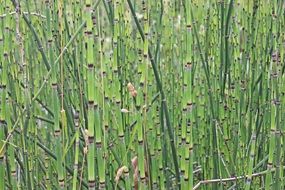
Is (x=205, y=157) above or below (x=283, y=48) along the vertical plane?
below

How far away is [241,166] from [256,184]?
11cm

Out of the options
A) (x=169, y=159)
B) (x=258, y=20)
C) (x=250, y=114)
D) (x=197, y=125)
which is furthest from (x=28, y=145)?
(x=258, y=20)

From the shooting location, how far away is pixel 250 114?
5.42 feet

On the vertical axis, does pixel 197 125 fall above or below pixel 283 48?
below

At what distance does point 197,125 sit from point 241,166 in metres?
0.24

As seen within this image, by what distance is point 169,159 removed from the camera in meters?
1.65

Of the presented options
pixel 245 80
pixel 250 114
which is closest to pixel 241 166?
pixel 250 114

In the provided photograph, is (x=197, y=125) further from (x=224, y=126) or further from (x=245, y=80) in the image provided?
(x=245, y=80)

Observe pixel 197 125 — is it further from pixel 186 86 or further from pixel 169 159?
pixel 186 86

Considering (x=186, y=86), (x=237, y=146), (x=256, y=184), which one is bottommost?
(x=256, y=184)

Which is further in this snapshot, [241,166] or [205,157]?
[205,157]

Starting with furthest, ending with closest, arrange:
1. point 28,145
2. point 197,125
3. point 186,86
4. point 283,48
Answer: point 197,125 → point 28,145 → point 283,48 → point 186,86

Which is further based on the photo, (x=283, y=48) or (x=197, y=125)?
(x=197, y=125)

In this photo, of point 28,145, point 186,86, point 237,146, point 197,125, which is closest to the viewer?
point 186,86
